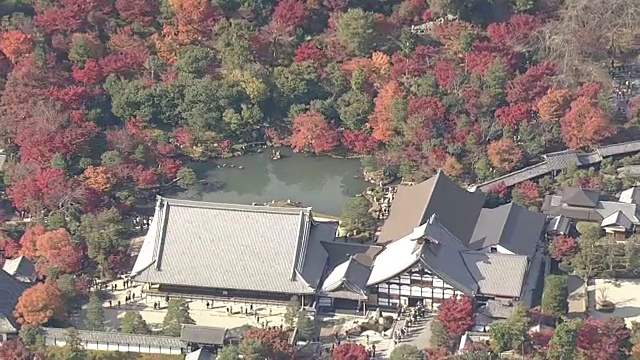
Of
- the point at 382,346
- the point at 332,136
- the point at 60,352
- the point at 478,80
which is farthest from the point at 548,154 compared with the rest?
the point at 60,352

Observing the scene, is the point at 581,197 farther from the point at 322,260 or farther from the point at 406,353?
the point at 406,353

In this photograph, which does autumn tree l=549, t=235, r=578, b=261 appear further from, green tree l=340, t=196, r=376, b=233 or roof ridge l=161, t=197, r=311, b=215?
roof ridge l=161, t=197, r=311, b=215

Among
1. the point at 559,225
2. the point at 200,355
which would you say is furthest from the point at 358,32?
the point at 200,355

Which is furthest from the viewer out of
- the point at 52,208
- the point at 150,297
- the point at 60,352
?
the point at 52,208

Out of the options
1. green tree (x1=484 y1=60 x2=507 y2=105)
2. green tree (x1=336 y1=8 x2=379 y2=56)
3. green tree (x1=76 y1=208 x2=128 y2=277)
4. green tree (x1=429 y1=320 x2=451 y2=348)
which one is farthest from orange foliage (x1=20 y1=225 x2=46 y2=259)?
green tree (x1=484 y1=60 x2=507 y2=105)

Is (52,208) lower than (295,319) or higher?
higher

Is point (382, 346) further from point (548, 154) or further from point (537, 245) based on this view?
point (548, 154)

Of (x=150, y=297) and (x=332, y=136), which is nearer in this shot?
(x=150, y=297)
